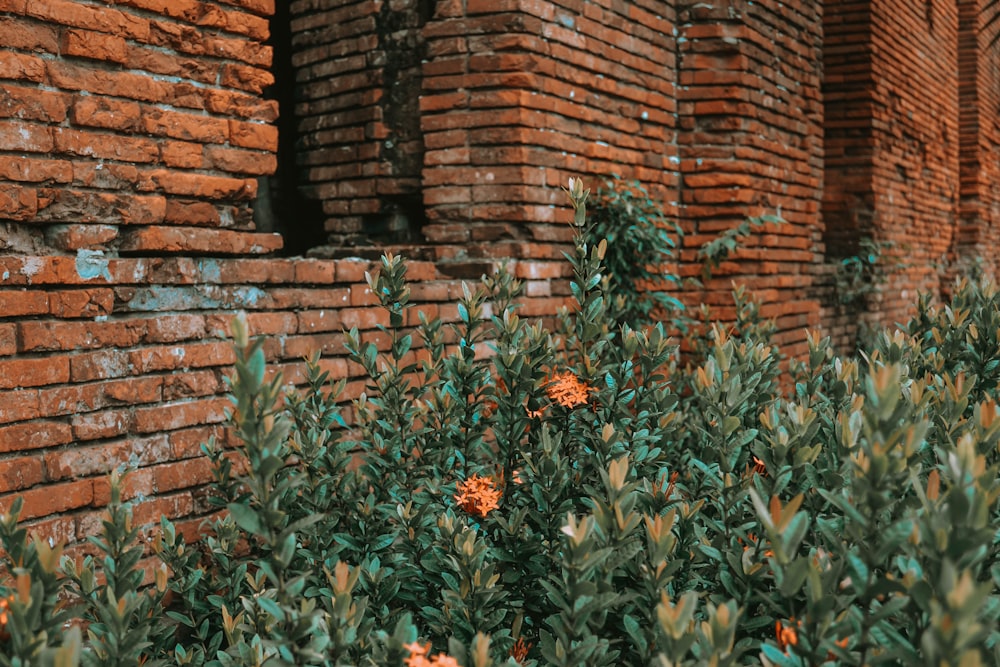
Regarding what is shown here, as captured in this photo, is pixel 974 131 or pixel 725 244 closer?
pixel 725 244

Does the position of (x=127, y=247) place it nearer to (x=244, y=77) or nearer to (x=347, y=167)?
(x=244, y=77)

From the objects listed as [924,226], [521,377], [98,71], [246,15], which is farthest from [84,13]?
[924,226]

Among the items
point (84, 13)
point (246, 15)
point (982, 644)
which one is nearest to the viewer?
point (982, 644)

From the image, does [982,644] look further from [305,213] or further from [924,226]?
[924,226]

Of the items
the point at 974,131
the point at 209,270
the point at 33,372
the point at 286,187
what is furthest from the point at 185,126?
the point at 974,131

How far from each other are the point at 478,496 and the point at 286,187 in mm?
3224

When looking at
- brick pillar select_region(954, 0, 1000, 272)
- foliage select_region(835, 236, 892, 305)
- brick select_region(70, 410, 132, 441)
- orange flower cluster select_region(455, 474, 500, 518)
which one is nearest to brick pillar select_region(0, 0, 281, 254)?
brick select_region(70, 410, 132, 441)

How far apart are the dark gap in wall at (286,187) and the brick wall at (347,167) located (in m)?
0.03

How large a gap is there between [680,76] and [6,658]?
4.61 metres

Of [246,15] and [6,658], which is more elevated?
[246,15]

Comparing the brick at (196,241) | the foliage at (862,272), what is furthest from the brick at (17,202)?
the foliage at (862,272)

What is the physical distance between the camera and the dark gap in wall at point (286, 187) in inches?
186

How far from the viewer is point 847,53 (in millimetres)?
7082

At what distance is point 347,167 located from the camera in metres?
4.43
